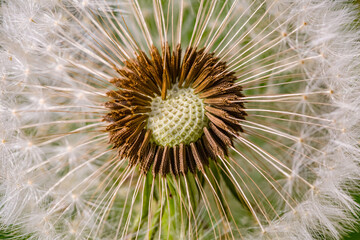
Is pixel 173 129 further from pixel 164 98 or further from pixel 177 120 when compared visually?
pixel 164 98

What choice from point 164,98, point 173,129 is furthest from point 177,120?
point 164,98

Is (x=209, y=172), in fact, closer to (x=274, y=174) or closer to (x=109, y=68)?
(x=274, y=174)

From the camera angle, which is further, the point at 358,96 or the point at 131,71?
the point at 131,71

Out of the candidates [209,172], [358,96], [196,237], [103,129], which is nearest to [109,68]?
[103,129]

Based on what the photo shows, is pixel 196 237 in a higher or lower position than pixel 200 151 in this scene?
lower

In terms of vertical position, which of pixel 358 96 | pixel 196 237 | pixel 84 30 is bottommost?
pixel 196 237
